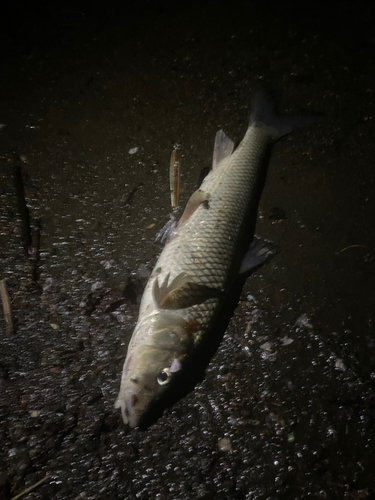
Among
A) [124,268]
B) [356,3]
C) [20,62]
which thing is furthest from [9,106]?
[356,3]

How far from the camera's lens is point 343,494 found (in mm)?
1962

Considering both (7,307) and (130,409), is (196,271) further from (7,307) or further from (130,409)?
(7,307)

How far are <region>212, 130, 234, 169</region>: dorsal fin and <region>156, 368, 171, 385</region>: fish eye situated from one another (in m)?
1.95

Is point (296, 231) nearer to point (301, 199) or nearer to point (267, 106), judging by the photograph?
point (301, 199)

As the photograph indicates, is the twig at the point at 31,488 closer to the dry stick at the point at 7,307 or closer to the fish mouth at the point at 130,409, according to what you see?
the fish mouth at the point at 130,409

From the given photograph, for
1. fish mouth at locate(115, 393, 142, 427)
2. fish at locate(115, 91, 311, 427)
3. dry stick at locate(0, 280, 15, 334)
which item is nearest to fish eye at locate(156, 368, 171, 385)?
fish at locate(115, 91, 311, 427)

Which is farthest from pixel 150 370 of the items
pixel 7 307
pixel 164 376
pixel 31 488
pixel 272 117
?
pixel 272 117

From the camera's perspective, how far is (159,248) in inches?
102

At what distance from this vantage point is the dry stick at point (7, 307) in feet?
7.36

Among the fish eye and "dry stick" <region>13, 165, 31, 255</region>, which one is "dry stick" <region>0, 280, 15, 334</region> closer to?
"dry stick" <region>13, 165, 31, 255</region>

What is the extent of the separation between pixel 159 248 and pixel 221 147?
121cm

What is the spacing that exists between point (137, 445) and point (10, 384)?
1.04 m

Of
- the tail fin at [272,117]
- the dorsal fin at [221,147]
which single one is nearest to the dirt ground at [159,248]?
the tail fin at [272,117]

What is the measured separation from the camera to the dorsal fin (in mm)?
2797
